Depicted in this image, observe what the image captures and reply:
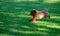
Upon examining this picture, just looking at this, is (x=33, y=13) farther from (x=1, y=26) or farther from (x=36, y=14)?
(x=1, y=26)

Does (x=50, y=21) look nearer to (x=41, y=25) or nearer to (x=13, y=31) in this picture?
(x=41, y=25)

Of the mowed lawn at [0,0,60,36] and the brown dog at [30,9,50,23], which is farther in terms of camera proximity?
the brown dog at [30,9,50,23]

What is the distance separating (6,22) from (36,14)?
26.4 inches

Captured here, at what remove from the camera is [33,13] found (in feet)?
16.3

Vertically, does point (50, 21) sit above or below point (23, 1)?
below

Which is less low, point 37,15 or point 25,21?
point 37,15

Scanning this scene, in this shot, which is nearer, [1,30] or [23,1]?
[1,30]

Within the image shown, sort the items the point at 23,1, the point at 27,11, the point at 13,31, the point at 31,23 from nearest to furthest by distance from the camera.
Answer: the point at 13,31 < the point at 31,23 < the point at 27,11 < the point at 23,1

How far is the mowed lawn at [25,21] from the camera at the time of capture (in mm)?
4484

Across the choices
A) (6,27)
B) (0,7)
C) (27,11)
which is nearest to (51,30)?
(6,27)

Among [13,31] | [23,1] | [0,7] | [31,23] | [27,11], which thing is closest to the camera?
[13,31]

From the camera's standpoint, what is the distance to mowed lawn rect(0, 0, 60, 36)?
4484mm

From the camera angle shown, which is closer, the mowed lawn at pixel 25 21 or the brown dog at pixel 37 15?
the mowed lawn at pixel 25 21

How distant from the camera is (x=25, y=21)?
16.5 ft
